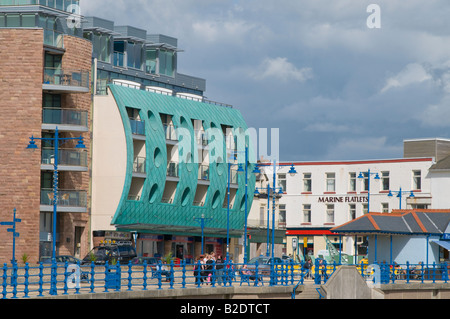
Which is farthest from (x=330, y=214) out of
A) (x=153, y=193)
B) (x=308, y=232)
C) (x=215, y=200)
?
(x=153, y=193)

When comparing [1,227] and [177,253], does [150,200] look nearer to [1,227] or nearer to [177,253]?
[177,253]

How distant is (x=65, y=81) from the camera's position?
7181 centimetres

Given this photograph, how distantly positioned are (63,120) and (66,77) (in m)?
2.89

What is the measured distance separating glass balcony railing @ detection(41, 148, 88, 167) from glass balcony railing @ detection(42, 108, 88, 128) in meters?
1.93

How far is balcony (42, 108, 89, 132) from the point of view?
71062 mm

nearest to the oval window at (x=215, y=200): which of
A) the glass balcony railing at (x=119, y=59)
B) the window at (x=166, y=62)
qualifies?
the window at (x=166, y=62)

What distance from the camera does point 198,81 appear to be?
100 m

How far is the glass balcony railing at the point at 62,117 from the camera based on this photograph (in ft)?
234

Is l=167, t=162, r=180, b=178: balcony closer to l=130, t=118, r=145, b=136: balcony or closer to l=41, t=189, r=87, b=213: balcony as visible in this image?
l=130, t=118, r=145, b=136: balcony

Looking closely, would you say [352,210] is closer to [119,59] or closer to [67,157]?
[119,59]

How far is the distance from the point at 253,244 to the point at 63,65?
3210 cm

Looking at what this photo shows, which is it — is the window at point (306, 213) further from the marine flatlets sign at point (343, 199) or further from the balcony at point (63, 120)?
the balcony at point (63, 120)
